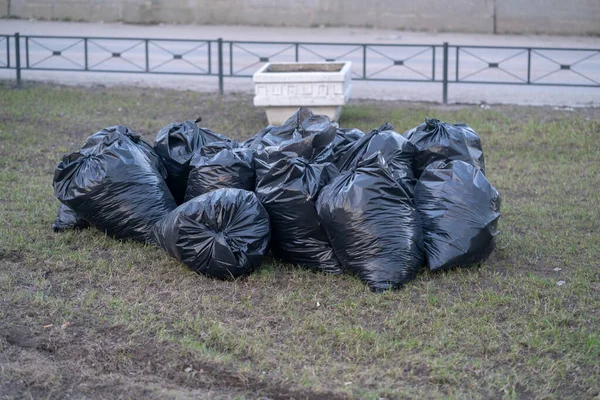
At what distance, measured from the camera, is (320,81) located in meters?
9.11

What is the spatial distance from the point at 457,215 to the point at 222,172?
1.58m

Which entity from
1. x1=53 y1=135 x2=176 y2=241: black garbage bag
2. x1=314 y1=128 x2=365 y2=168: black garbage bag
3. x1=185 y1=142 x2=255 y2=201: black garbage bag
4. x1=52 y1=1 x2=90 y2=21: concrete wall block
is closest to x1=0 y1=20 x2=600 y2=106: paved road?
x1=52 y1=1 x2=90 y2=21: concrete wall block

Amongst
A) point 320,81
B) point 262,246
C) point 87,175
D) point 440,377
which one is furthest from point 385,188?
point 320,81

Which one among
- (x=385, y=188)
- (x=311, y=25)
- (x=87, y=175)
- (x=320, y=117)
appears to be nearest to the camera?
(x=385, y=188)

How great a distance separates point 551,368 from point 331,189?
5.55 feet

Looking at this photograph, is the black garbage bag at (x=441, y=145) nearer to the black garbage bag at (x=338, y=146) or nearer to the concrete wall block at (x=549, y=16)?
the black garbage bag at (x=338, y=146)

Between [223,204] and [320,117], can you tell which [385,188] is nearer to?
[223,204]

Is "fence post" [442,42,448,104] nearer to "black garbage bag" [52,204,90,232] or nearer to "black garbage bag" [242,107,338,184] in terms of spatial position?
→ "black garbage bag" [242,107,338,184]

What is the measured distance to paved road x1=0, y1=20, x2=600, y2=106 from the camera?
11.5 m

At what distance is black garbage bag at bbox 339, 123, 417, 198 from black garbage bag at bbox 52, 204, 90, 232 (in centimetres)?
188

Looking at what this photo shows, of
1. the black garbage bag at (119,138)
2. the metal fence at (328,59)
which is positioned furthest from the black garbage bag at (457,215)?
the metal fence at (328,59)

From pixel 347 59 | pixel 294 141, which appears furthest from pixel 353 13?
pixel 294 141

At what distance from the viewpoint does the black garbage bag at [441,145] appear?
5598 millimetres

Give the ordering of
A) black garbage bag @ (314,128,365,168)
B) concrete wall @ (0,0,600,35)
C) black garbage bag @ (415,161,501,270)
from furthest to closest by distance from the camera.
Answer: concrete wall @ (0,0,600,35)
black garbage bag @ (314,128,365,168)
black garbage bag @ (415,161,501,270)
